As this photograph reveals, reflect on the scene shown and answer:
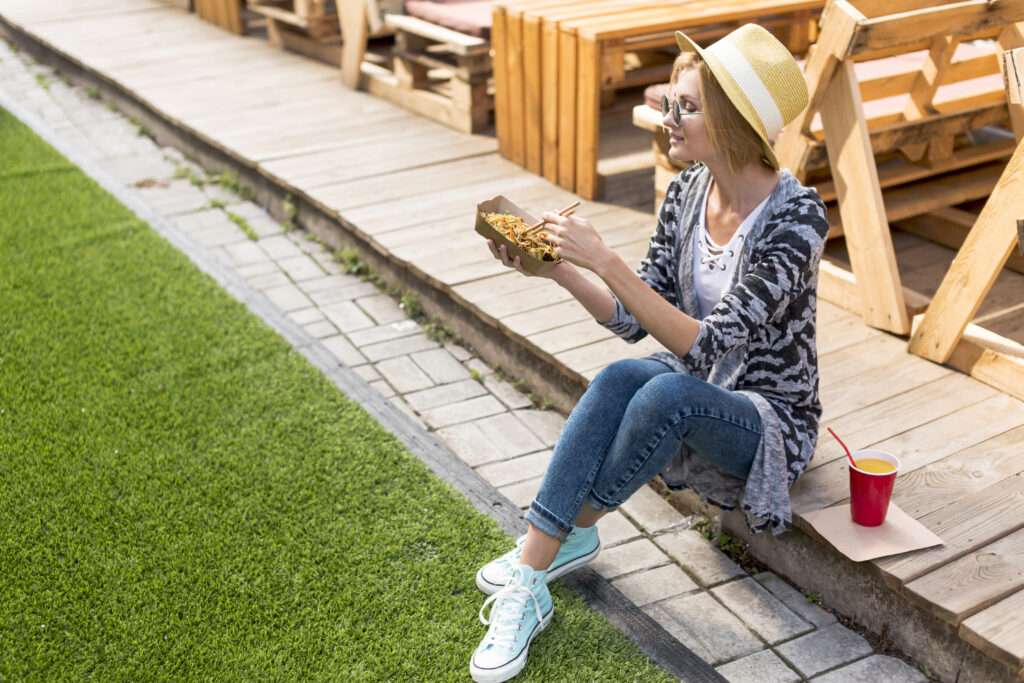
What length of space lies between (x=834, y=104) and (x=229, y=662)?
8.57 feet

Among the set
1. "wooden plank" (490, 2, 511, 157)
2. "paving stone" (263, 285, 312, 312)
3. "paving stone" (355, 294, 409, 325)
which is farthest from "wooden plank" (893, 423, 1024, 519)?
"wooden plank" (490, 2, 511, 157)

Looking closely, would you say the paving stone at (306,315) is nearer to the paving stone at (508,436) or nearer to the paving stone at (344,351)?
the paving stone at (344,351)

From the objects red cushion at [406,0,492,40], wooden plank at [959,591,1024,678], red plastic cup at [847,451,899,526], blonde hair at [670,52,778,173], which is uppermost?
blonde hair at [670,52,778,173]

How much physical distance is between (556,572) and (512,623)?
0.88 feet

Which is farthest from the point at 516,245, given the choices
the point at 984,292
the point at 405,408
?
the point at 984,292

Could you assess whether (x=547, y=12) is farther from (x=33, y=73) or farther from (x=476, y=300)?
(x=33, y=73)

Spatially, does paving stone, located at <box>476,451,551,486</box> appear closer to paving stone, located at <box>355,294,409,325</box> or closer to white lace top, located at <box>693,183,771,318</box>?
white lace top, located at <box>693,183,771,318</box>

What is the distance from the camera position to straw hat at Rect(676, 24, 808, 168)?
103 inches

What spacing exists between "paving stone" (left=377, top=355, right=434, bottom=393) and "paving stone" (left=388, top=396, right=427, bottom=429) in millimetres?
66

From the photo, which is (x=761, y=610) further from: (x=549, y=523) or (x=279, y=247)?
A: (x=279, y=247)

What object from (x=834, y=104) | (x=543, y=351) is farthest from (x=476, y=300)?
(x=834, y=104)

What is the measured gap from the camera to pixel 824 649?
2.84m

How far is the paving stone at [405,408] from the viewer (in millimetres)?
3979

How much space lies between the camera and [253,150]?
6.26 m
